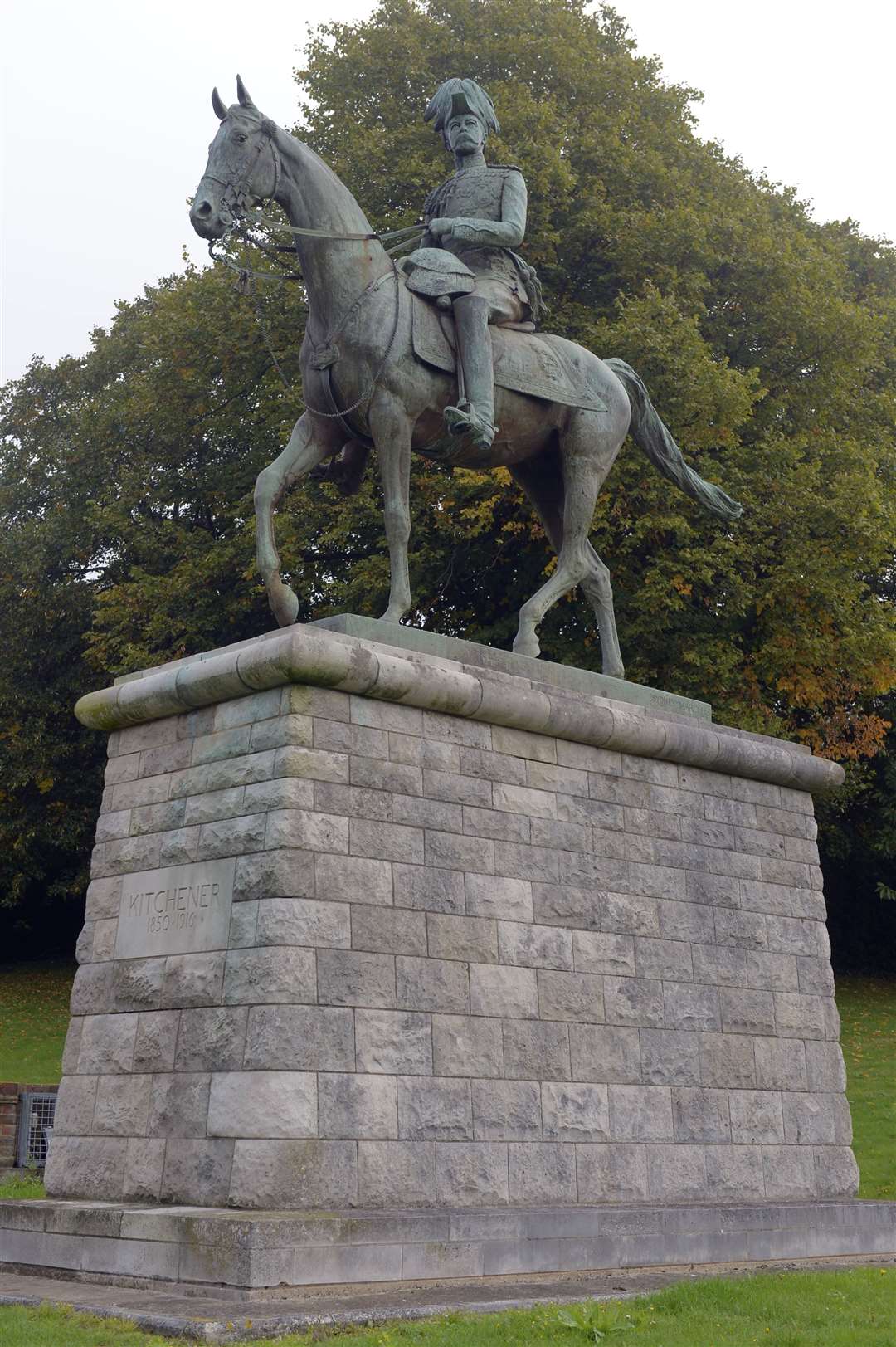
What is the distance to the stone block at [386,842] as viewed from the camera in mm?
8180

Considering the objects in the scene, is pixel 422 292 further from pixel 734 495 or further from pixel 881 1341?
pixel 734 495

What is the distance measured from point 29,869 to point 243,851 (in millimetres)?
19088

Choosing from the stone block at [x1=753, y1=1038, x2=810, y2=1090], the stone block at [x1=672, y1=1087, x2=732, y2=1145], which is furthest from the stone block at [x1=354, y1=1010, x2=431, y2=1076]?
the stone block at [x1=753, y1=1038, x2=810, y2=1090]

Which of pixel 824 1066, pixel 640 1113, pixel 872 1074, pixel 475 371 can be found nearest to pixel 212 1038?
pixel 640 1113

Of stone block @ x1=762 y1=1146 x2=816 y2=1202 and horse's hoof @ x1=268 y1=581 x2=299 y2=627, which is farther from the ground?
horse's hoof @ x1=268 y1=581 x2=299 y2=627

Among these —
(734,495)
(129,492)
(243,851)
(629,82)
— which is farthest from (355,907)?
(629,82)

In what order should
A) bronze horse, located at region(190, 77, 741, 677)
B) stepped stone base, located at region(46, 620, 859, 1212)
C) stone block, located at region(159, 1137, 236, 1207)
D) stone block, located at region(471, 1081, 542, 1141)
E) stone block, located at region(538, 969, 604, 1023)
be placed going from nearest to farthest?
stone block, located at region(159, 1137, 236, 1207)
stepped stone base, located at region(46, 620, 859, 1212)
stone block, located at region(471, 1081, 542, 1141)
stone block, located at region(538, 969, 604, 1023)
bronze horse, located at region(190, 77, 741, 677)

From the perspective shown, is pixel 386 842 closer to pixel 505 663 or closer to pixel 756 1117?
pixel 505 663

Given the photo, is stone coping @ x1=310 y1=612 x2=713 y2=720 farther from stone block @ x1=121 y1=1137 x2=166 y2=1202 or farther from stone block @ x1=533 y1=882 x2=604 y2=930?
stone block @ x1=121 y1=1137 x2=166 y2=1202

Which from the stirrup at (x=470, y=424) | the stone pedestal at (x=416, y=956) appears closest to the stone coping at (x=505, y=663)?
the stone pedestal at (x=416, y=956)

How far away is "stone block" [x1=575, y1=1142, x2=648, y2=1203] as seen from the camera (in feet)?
28.8

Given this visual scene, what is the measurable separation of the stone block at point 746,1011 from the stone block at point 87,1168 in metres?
4.23

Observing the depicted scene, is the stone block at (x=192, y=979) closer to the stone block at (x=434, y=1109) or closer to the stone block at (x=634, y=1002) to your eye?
the stone block at (x=434, y=1109)

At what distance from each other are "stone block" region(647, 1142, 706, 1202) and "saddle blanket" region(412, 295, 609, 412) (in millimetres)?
5102
